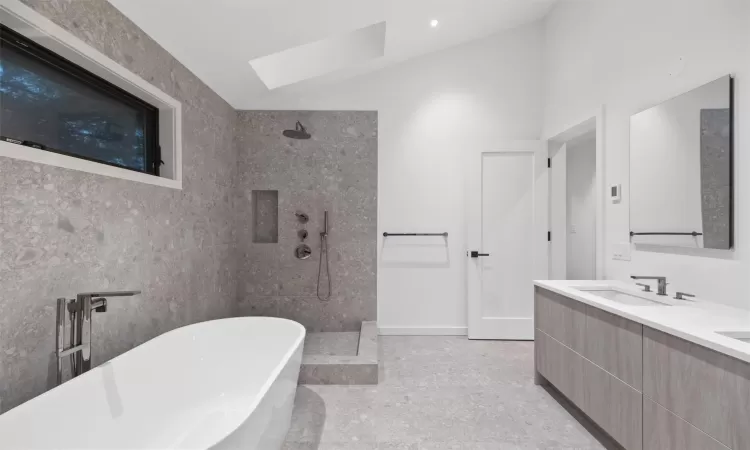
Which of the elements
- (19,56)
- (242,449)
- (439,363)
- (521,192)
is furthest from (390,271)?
(19,56)

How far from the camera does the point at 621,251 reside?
228cm

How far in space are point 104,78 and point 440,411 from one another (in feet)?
9.09

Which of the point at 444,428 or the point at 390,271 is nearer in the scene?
the point at 444,428

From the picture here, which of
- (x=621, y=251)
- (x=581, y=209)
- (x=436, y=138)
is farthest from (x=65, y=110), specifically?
(x=581, y=209)

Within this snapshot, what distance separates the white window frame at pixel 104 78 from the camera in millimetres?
1257

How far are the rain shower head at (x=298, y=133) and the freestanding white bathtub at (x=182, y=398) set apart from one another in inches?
70.4

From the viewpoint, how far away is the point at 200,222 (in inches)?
103

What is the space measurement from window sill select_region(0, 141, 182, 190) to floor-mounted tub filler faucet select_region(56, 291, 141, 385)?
580mm

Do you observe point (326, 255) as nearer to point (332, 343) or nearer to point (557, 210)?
point (332, 343)

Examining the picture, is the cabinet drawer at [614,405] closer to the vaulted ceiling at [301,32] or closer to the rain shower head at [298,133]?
the vaulted ceiling at [301,32]

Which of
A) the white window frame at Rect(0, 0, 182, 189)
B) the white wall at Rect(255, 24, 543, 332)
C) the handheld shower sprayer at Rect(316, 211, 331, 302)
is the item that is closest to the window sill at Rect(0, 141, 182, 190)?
the white window frame at Rect(0, 0, 182, 189)

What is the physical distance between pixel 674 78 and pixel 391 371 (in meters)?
2.71

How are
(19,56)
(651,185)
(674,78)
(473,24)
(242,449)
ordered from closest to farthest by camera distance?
(242,449) < (19,56) < (674,78) < (651,185) < (473,24)

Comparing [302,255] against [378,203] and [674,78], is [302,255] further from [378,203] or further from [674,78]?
[674,78]
